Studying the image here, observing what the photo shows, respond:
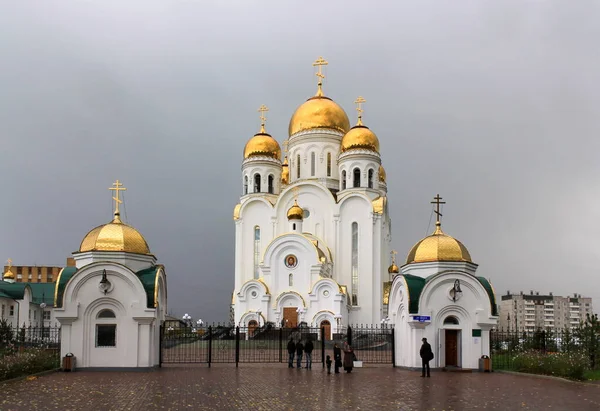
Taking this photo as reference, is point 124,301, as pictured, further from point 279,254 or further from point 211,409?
point 279,254

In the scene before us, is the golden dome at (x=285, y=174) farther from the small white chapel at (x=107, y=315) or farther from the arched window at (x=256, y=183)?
the small white chapel at (x=107, y=315)

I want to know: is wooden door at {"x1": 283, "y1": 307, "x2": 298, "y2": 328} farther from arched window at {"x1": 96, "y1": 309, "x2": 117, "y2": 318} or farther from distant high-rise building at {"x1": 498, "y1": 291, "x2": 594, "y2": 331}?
distant high-rise building at {"x1": 498, "y1": 291, "x2": 594, "y2": 331}

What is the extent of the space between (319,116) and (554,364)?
3596 centimetres

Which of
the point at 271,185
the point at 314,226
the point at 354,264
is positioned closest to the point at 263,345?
the point at 354,264

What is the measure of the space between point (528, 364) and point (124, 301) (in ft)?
43.6

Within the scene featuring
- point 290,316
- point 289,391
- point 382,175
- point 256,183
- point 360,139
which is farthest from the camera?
point 382,175

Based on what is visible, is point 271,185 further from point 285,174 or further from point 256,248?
point 256,248

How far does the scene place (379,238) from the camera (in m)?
48.7

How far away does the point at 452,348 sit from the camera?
2472 centimetres

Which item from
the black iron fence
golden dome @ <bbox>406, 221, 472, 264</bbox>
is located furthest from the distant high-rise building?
golden dome @ <bbox>406, 221, 472, 264</bbox>

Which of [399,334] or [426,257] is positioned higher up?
[426,257]

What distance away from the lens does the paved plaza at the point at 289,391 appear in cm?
1406

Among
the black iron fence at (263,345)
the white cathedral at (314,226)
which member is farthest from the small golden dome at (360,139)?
the black iron fence at (263,345)

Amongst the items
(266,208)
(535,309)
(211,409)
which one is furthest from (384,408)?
(535,309)
